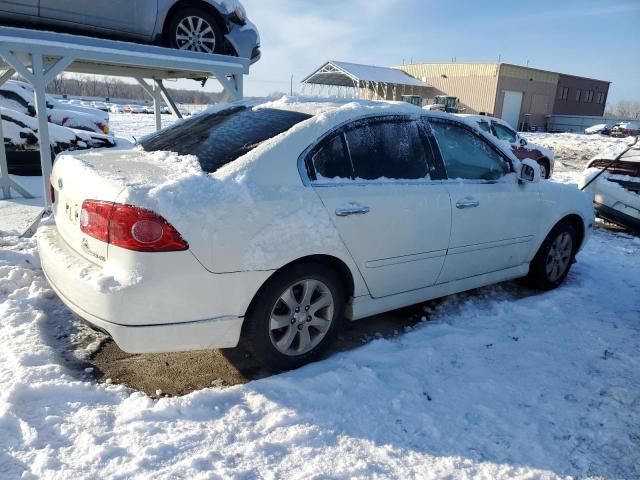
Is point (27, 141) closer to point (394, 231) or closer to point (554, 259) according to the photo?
point (394, 231)

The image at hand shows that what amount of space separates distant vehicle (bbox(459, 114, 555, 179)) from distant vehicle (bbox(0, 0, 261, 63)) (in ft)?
19.7

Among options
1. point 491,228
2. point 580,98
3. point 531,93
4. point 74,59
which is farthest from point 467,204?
point 580,98

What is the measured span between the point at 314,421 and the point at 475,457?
32.6 inches

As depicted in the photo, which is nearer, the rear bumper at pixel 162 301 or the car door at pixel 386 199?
the rear bumper at pixel 162 301

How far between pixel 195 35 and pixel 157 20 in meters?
0.55

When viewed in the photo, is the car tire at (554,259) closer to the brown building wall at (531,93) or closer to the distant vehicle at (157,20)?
the distant vehicle at (157,20)

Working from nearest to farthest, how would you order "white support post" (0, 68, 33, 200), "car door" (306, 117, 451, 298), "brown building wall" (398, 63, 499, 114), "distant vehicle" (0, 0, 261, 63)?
"car door" (306, 117, 451, 298) → "distant vehicle" (0, 0, 261, 63) → "white support post" (0, 68, 33, 200) → "brown building wall" (398, 63, 499, 114)

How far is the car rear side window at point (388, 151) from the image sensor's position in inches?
125

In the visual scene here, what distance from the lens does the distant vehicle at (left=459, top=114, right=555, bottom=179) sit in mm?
10953

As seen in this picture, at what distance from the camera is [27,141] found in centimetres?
913

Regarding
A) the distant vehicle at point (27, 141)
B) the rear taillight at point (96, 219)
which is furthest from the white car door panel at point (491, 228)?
the distant vehicle at point (27, 141)

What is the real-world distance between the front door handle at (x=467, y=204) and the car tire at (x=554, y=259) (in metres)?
1.29

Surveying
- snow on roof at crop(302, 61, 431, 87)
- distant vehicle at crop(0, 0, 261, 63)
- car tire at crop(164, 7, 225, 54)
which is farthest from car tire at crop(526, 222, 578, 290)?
snow on roof at crop(302, 61, 431, 87)

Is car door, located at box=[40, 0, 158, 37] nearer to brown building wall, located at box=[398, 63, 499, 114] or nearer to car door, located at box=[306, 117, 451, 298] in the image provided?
car door, located at box=[306, 117, 451, 298]
